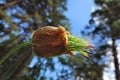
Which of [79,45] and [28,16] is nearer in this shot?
[79,45]

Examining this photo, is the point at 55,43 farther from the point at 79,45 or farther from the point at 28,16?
the point at 28,16

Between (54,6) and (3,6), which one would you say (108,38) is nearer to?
(54,6)

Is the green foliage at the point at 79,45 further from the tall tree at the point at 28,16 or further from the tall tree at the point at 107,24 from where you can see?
the tall tree at the point at 107,24

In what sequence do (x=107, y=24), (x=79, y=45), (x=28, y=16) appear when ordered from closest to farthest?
(x=79, y=45) < (x=28, y=16) < (x=107, y=24)

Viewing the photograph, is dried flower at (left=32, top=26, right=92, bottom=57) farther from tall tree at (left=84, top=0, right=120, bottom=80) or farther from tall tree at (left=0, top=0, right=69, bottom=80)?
tall tree at (left=84, top=0, right=120, bottom=80)

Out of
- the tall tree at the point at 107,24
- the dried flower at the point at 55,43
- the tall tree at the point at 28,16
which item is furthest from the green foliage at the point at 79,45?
the tall tree at the point at 107,24

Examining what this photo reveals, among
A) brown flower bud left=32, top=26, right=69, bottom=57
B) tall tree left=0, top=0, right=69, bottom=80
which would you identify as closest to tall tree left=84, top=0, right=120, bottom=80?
tall tree left=0, top=0, right=69, bottom=80

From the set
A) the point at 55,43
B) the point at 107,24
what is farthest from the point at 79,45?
the point at 107,24

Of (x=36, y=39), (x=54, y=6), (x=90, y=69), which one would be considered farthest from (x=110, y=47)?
(x=36, y=39)
